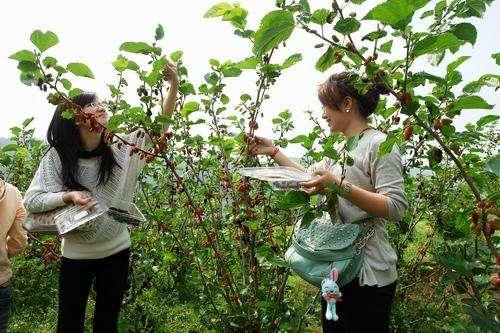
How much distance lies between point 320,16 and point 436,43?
0.33m

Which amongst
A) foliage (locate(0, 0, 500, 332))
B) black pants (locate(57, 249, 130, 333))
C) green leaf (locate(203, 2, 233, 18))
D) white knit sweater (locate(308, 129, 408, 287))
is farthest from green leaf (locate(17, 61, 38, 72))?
white knit sweater (locate(308, 129, 408, 287))

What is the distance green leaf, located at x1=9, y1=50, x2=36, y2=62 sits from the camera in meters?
1.79

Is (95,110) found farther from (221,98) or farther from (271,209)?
(271,209)

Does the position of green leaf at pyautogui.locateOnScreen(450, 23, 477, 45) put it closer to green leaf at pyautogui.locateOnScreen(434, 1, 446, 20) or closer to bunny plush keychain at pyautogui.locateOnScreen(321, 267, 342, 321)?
green leaf at pyautogui.locateOnScreen(434, 1, 446, 20)

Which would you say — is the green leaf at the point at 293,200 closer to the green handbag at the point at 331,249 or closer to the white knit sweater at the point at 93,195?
the green handbag at the point at 331,249

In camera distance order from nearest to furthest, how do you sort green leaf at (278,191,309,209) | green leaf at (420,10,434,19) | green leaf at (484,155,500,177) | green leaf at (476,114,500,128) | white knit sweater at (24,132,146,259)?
green leaf at (484,155,500,177) → green leaf at (420,10,434,19) → green leaf at (476,114,500,128) → green leaf at (278,191,309,209) → white knit sweater at (24,132,146,259)

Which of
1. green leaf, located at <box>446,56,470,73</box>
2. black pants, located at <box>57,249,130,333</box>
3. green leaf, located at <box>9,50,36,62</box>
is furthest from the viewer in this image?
black pants, located at <box>57,249,130,333</box>

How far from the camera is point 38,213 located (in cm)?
238

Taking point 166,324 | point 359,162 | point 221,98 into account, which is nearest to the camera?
point 359,162

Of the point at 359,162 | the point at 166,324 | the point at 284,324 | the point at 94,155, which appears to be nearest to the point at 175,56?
the point at 94,155

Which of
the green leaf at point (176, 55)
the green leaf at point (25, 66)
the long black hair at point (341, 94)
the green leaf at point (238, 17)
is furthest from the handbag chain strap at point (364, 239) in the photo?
the green leaf at point (25, 66)

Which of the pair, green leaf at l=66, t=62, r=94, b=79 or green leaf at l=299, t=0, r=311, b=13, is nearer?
green leaf at l=299, t=0, r=311, b=13

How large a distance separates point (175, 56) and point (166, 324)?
2897mm

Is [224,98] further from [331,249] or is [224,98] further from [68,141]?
[331,249]
